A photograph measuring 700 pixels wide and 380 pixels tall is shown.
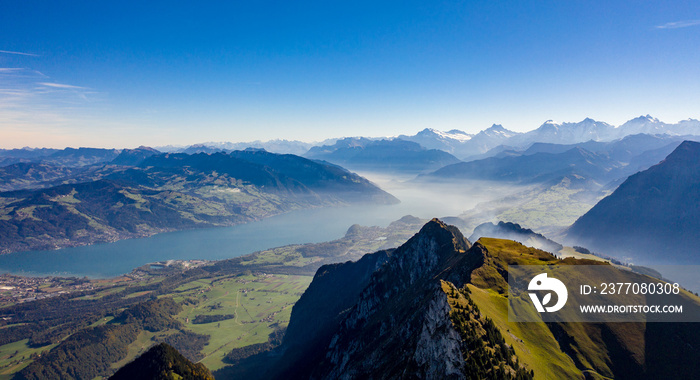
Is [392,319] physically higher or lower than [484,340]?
lower

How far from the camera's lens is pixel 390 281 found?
126812 mm

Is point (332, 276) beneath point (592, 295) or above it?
beneath

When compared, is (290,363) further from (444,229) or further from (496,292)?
(496,292)

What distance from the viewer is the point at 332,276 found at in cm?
19825

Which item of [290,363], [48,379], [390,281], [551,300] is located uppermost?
[551,300]

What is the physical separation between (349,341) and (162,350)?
64.1 meters

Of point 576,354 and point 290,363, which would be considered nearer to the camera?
point 576,354

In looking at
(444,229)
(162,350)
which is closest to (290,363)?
(162,350)

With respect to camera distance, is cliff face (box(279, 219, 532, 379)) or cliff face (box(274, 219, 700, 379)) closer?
cliff face (box(274, 219, 700, 379))

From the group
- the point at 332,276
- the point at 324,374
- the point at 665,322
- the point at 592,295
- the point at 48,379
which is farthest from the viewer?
the point at 332,276

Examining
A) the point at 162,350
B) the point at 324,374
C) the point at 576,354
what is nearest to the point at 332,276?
the point at 324,374

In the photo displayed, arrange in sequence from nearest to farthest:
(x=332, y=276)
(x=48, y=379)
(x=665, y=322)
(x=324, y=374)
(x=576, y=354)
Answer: (x=576, y=354), (x=665, y=322), (x=324, y=374), (x=48, y=379), (x=332, y=276)

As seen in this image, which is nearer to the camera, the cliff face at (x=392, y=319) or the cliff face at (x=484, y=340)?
the cliff face at (x=484, y=340)

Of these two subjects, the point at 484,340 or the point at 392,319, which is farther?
the point at 392,319
